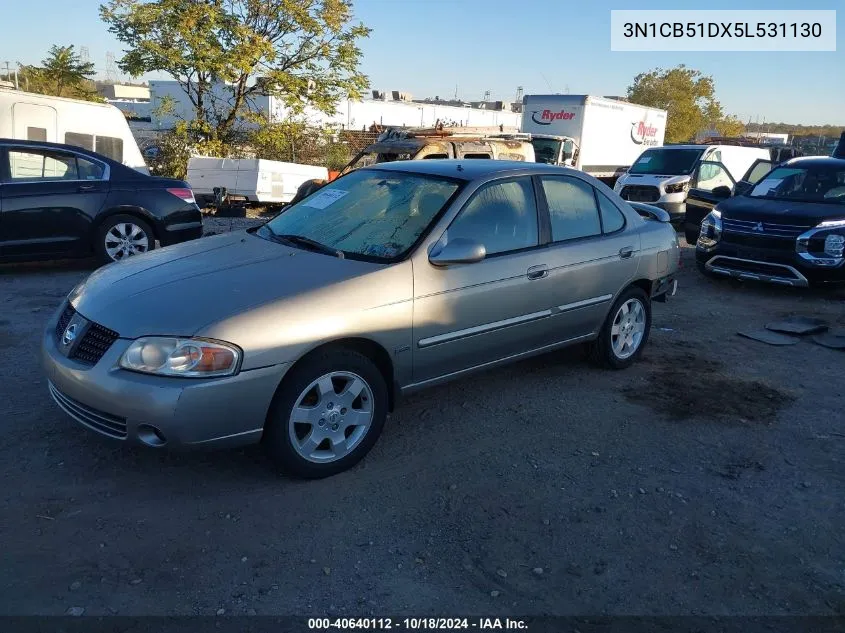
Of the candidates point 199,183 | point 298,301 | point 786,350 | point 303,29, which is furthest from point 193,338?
point 303,29

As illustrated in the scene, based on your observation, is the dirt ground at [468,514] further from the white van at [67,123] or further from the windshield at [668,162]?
the windshield at [668,162]

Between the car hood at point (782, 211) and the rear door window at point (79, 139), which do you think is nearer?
the car hood at point (782, 211)

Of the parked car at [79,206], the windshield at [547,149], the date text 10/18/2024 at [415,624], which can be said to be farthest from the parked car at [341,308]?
the windshield at [547,149]

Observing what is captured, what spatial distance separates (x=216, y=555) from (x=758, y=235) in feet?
25.3

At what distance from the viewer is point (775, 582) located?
299cm

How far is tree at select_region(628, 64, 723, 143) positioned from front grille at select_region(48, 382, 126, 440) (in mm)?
48337

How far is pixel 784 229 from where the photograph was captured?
8.31 meters

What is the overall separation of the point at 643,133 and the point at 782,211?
19.2 m

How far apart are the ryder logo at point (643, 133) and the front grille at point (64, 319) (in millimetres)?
24434

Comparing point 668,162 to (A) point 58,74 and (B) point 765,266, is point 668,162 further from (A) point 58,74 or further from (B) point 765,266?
(A) point 58,74

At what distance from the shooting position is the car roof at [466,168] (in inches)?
178

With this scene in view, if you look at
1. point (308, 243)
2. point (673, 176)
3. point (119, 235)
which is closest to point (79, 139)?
point (119, 235)

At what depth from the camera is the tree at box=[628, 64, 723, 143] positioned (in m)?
47.0

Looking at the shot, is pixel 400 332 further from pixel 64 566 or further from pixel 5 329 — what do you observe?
pixel 5 329
